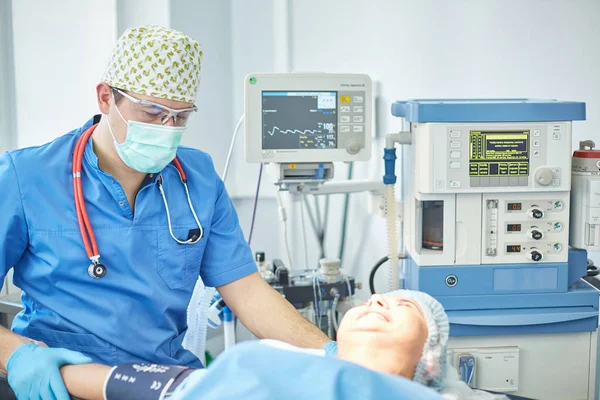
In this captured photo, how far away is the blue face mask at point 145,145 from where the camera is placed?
5.51ft

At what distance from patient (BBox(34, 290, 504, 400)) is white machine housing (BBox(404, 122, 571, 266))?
0.76 meters

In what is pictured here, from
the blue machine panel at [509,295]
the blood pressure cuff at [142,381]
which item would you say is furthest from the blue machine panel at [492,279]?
the blood pressure cuff at [142,381]

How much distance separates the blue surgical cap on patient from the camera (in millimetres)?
1271

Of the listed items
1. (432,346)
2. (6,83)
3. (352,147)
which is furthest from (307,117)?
(6,83)

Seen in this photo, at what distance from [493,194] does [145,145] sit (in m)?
1.06

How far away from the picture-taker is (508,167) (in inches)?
83.8

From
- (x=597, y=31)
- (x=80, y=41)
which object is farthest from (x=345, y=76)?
(x=80, y=41)

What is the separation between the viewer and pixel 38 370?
143cm

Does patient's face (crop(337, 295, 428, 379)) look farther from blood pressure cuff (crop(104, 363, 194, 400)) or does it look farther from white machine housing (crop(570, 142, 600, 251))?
white machine housing (crop(570, 142, 600, 251))

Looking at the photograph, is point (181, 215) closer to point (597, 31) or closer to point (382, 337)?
point (382, 337)

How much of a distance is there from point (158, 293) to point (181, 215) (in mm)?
201

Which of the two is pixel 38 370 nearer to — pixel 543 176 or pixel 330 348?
pixel 330 348

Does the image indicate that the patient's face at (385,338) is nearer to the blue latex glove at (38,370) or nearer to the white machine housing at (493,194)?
the blue latex glove at (38,370)

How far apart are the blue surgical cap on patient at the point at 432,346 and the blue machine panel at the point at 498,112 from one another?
795mm
